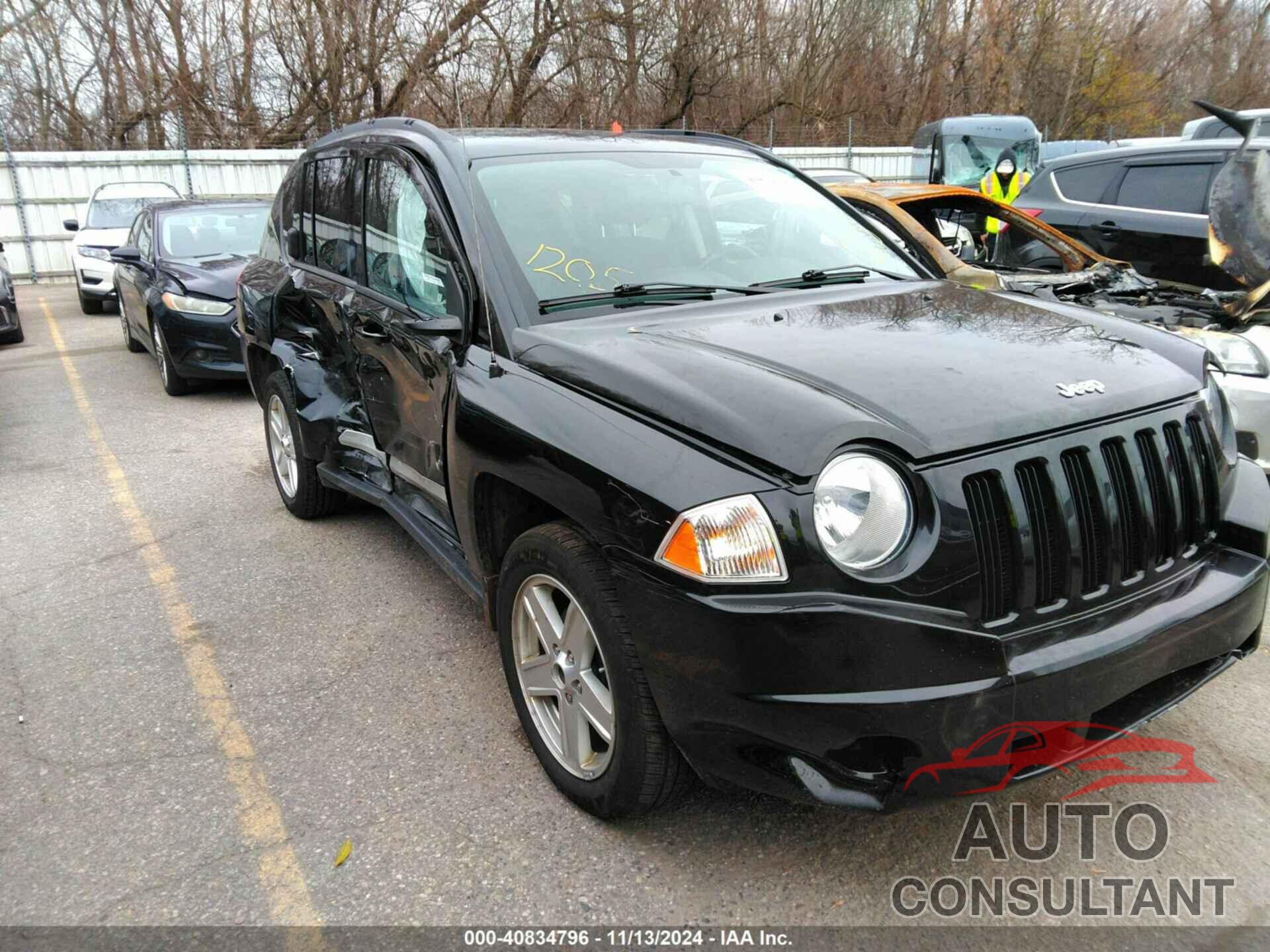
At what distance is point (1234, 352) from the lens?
4797 mm

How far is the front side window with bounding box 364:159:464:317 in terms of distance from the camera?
3262 mm

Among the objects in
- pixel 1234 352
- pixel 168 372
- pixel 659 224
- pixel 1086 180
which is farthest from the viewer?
pixel 168 372

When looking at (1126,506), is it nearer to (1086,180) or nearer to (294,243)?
(294,243)

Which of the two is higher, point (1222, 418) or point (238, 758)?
point (1222, 418)

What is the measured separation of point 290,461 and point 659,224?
9.16 feet

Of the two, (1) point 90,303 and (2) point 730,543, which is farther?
(1) point 90,303

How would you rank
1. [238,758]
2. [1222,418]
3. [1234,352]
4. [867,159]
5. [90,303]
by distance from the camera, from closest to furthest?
[1222,418]
[238,758]
[1234,352]
[90,303]
[867,159]

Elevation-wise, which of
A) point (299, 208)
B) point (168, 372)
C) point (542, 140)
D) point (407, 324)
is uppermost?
point (542, 140)

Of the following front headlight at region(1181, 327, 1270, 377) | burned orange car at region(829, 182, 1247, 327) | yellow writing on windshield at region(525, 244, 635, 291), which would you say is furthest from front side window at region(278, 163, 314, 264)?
front headlight at region(1181, 327, 1270, 377)

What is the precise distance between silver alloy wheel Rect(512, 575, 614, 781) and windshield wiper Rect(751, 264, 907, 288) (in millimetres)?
1357

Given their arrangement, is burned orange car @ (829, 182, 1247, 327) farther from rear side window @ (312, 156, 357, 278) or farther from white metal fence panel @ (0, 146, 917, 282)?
white metal fence panel @ (0, 146, 917, 282)

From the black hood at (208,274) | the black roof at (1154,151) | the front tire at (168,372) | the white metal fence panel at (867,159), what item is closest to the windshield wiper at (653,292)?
the black roof at (1154,151)

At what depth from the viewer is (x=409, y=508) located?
12.8ft

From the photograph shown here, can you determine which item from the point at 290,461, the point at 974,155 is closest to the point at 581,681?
the point at 290,461
